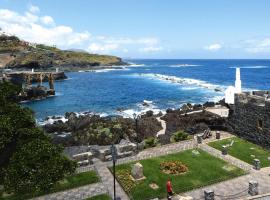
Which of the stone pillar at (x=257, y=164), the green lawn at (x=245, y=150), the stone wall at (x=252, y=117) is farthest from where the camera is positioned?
the stone wall at (x=252, y=117)

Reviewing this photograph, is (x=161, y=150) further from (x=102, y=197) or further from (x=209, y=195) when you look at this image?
(x=209, y=195)

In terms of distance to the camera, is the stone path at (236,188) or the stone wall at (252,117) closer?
the stone path at (236,188)

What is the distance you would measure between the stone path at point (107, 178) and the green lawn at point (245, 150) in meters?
11.3

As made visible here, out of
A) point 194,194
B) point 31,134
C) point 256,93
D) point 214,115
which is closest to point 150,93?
point 214,115

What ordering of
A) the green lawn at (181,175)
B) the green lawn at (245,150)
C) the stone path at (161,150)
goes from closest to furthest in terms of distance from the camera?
the green lawn at (181,175)
the green lawn at (245,150)
the stone path at (161,150)

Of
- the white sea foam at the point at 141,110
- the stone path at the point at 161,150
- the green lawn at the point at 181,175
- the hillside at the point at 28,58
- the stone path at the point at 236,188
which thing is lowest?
the white sea foam at the point at 141,110

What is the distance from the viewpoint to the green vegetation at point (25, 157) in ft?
49.5

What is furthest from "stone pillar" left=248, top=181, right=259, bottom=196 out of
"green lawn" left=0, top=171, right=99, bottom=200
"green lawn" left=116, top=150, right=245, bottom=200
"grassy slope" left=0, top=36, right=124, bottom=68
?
"grassy slope" left=0, top=36, right=124, bottom=68

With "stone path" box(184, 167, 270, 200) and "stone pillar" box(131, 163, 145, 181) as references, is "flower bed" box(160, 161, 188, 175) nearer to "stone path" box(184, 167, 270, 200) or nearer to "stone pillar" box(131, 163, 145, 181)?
"stone pillar" box(131, 163, 145, 181)

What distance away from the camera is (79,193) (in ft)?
77.9

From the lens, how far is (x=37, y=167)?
1544 cm

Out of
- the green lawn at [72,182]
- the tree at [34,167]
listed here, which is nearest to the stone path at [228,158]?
the green lawn at [72,182]

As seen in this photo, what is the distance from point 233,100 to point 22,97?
53.7 metres

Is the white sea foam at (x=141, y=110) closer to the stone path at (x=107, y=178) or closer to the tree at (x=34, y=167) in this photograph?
the stone path at (x=107, y=178)
